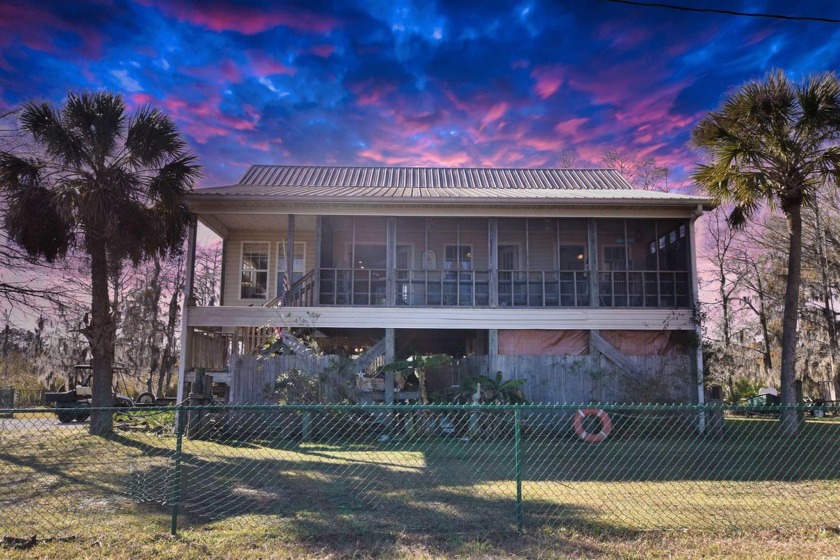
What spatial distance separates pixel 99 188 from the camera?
539 inches

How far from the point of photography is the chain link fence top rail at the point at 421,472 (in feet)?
21.9

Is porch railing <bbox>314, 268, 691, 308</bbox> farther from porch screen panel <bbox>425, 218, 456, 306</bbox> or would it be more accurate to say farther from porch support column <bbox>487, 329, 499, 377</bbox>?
porch support column <bbox>487, 329, 499, 377</bbox>

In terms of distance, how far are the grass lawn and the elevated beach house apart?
9.33 ft

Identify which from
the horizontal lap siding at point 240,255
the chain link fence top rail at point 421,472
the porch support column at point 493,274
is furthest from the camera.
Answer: the horizontal lap siding at point 240,255

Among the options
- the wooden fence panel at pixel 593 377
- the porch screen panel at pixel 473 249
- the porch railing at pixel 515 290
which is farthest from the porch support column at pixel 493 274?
the wooden fence panel at pixel 593 377

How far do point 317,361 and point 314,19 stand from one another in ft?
26.7

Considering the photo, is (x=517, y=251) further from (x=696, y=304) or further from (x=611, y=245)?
(x=696, y=304)

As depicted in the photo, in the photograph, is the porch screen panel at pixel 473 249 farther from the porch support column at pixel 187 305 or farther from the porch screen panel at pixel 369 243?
the porch support column at pixel 187 305

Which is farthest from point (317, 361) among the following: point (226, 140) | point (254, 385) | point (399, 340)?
point (226, 140)

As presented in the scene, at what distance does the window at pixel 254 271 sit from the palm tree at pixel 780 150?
536 inches

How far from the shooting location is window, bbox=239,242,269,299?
2052cm

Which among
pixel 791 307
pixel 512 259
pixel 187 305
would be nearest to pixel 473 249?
pixel 512 259

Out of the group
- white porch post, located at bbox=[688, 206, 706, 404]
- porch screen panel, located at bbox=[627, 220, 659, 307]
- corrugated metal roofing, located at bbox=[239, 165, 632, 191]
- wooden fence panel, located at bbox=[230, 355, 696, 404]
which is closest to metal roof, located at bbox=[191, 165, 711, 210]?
corrugated metal roofing, located at bbox=[239, 165, 632, 191]

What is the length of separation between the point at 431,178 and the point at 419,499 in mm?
16178
